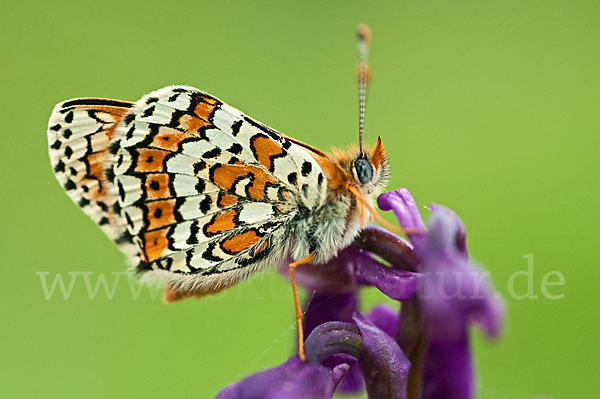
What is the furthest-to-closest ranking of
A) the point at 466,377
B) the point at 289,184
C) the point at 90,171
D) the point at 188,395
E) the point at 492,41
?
the point at 492,41, the point at 188,395, the point at 90,171, the point at 289,184, the point at 466,377

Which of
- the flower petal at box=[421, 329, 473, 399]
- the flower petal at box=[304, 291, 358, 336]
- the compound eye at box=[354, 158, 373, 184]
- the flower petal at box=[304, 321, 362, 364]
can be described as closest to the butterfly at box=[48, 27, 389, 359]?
the compound eye at box=[354, 158, 373, 184]

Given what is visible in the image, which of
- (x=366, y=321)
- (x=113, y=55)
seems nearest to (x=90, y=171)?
(x=366, y=321)

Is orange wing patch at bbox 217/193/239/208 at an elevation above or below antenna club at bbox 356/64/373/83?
below

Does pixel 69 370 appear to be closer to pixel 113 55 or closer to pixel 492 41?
pixel 113 55

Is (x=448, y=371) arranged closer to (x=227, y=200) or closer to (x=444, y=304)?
(x=444, y=304)

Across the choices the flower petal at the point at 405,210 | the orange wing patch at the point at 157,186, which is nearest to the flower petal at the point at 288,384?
the flower petal at the point at 405,210

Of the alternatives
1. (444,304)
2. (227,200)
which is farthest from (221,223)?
(444,304)

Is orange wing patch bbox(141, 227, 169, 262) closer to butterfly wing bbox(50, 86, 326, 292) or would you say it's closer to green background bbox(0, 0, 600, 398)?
butterfly wing bbox(50, 86, 326, 292)

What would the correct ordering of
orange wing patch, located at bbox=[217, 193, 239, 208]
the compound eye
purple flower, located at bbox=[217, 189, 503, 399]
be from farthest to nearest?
orange wing patch, located at bbox=[217, 193, 239, 208] < the compound eye < purple flower, located at bbox=[217, 189, 503, 399]
